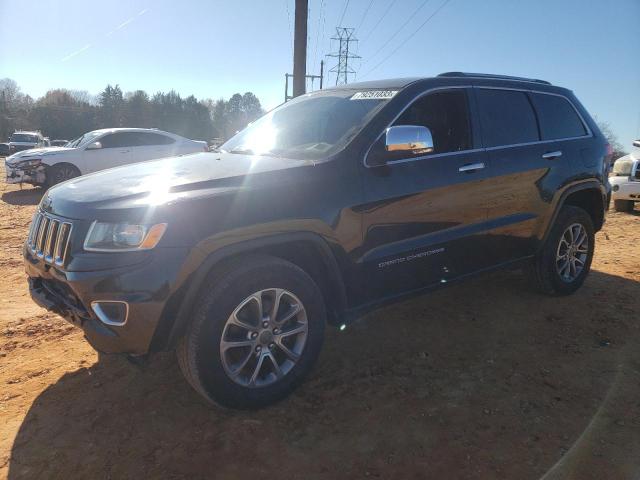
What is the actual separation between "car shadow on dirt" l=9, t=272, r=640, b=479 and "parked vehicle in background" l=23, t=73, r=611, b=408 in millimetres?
305

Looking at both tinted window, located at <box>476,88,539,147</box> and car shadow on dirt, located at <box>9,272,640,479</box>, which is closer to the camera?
car shadow on dirt, located at <box>9,272,640,479</box>

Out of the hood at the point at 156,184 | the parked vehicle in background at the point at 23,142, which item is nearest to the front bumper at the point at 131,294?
the hood at the point at 156,184

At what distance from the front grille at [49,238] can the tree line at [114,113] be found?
61.5 metres

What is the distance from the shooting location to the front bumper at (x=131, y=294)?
93.7 inches

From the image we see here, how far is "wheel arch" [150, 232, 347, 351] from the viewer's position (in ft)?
8.19

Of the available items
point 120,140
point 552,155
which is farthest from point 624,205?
point 120,140

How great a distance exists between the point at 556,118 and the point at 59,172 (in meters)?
11.1

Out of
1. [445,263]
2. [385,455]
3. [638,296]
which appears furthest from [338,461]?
[638,296]

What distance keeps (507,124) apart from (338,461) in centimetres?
300

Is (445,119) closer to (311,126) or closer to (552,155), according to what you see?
(311,126)

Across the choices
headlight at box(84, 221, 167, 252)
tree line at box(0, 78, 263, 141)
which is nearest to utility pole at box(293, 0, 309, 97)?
headlight at box(84, 221, 167, 252)

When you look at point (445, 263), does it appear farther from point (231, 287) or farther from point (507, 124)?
point (231, 287)

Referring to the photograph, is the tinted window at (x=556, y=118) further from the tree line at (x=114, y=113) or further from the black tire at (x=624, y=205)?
the tree line at (x=114, y=113)

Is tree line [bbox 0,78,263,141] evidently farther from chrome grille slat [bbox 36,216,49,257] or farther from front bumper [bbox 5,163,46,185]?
chrome grille slat [bbox 36,216,49,257]
